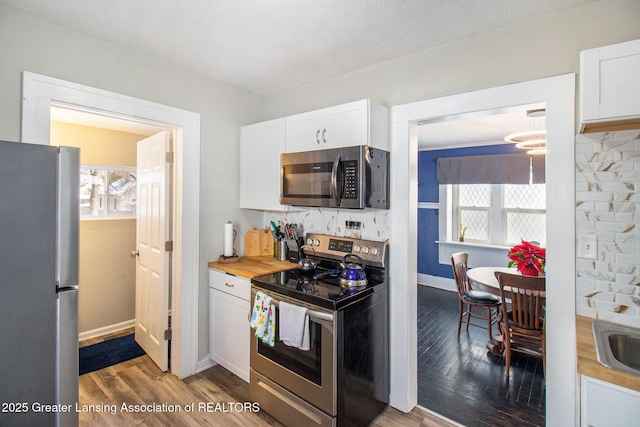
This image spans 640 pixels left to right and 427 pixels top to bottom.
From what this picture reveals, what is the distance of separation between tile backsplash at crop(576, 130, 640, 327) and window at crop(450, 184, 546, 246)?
3285 mm

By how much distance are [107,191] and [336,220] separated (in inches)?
105

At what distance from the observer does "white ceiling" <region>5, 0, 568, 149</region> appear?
167 centimetres

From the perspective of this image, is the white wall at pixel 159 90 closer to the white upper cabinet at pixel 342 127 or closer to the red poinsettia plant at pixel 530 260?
the white upper cabinet at pixel 342 127

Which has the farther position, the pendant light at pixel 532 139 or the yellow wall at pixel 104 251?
the yellow wall at pixel 104 251

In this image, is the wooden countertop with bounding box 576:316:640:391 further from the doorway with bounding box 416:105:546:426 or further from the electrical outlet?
the doorway with bounding box 416:105:546:426

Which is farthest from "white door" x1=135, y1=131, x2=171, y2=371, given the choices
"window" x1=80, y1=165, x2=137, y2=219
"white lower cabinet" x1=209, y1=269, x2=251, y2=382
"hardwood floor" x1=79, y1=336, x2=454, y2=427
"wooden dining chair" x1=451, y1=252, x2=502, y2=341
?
"wooden dining chair" x1=451, y1=252, x2=502, y2=341

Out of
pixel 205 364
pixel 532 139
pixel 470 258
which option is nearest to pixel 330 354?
pixel 205 364

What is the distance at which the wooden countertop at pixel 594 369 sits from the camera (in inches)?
42.3

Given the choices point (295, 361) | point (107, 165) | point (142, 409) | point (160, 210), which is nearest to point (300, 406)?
point (295, 361)

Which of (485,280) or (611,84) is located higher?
(611,84)

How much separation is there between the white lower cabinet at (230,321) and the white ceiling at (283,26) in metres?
1.66

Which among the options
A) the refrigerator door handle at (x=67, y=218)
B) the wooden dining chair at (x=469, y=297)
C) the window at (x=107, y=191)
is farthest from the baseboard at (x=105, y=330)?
the wooden dining chair at (x=469, y=297)

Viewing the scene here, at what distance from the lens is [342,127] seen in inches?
86.7

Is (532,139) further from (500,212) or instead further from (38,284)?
(38,284)
